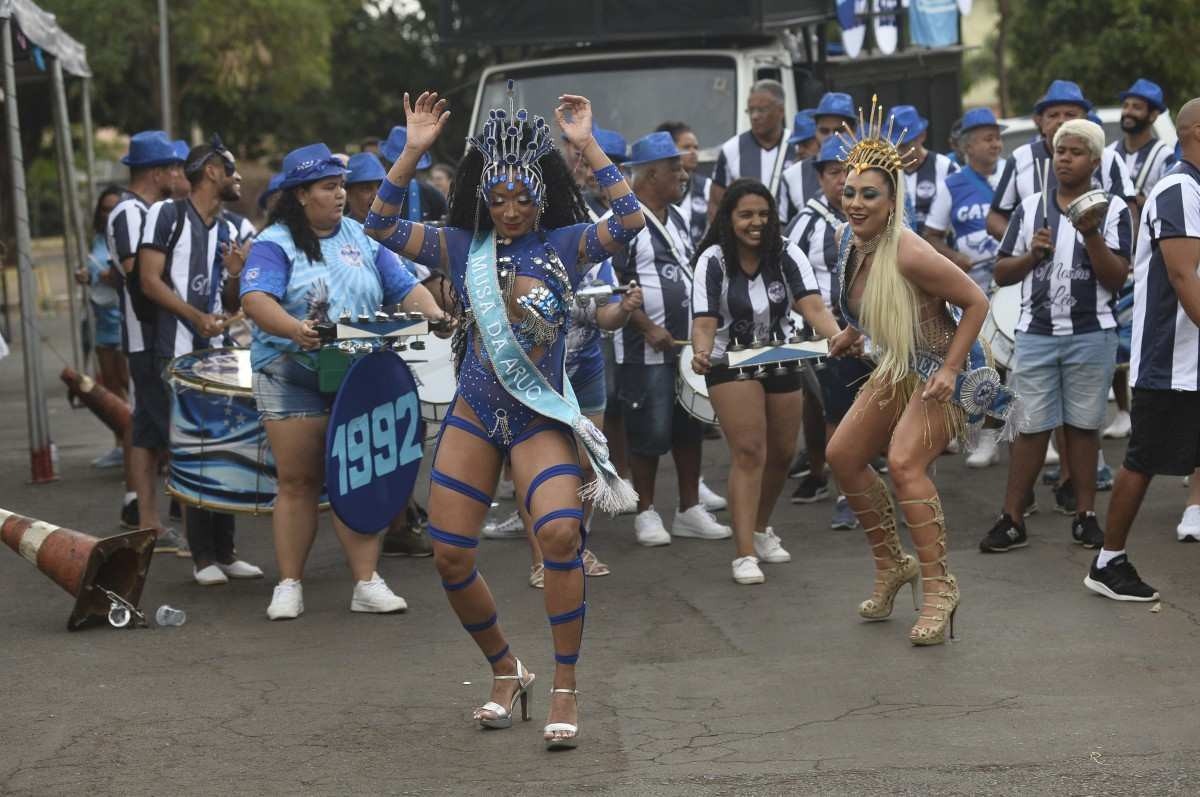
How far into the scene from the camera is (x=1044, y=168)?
9242 mm

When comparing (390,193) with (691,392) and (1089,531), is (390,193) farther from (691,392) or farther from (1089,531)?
(1089,531)

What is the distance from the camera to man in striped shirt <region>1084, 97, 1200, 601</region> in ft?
24.2

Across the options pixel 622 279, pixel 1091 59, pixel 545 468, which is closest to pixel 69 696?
pixel 545 468

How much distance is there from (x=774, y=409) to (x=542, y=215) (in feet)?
8.56

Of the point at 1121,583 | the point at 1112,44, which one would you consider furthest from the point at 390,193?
the point at 1112,44

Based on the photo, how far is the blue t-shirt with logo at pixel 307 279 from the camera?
25.2 ft

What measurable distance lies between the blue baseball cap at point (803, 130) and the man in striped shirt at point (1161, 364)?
3.85 m

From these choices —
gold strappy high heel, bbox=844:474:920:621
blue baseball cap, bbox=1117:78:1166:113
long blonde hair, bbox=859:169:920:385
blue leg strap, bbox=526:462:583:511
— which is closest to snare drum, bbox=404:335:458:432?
gold strappy high heel, bbox=844:474:920:621

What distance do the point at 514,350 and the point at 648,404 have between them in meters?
3.25

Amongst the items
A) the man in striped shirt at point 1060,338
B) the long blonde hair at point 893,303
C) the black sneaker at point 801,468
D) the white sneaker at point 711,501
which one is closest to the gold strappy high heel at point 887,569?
the long blonde hair at point 893,303

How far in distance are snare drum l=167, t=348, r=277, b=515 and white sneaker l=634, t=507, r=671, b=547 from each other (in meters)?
2.08

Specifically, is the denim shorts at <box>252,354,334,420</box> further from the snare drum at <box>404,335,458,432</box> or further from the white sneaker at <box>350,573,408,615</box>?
the snare drum at <box>404,335,458,432</box>

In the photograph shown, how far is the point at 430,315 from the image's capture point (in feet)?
26.0

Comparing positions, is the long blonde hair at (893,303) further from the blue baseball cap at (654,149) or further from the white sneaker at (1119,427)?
the white sneaker at (1119,427)
